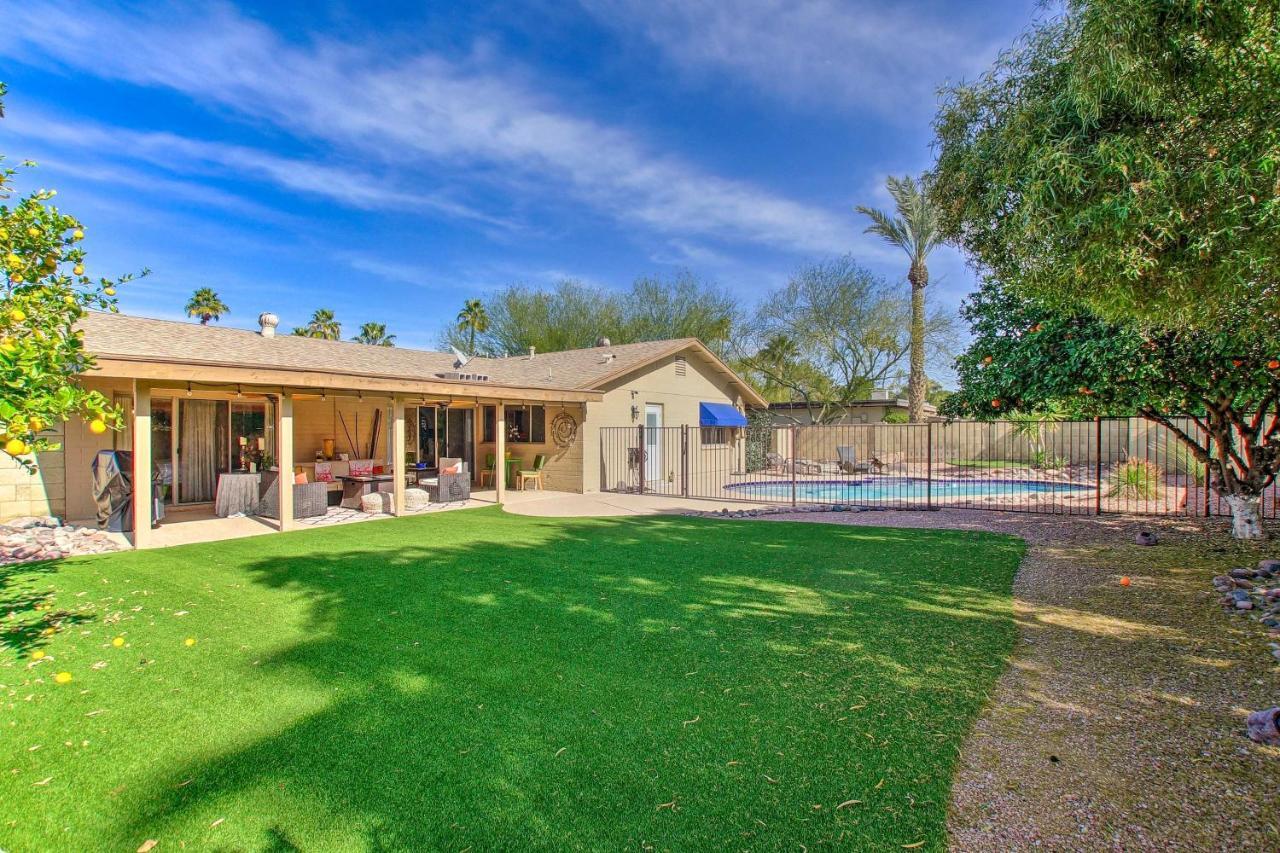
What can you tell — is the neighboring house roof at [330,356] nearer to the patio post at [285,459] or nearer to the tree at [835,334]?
the patio post at [285,459]

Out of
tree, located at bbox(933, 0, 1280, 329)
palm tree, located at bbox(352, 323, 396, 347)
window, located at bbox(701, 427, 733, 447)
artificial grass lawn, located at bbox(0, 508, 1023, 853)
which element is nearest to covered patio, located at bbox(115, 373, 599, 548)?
artificial grass lawn, located at bbox(0, 508, 1023, 853)

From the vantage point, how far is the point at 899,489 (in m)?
19.2

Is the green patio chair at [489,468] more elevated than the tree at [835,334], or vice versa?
the tree at [835,334]

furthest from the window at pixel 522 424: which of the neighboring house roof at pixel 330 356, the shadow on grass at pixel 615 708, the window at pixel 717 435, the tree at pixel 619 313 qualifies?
the tree at pixel 619 313

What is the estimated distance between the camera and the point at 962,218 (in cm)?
604

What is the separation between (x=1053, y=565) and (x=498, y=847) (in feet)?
26.3

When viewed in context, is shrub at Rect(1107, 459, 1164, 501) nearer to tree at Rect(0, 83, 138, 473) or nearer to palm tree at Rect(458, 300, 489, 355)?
tree at Rect(0, 83, 138, 473)

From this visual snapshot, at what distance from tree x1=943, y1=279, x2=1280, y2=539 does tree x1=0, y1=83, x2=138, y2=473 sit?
9005mm

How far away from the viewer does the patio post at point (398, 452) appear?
12602mm

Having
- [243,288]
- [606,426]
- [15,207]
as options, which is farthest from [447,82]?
[243,288]

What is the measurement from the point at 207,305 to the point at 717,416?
34.9 m

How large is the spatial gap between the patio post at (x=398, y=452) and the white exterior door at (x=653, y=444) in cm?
791

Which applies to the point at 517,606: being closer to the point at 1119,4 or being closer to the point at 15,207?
the point at 15,207

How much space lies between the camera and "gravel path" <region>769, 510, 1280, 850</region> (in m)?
2.68
